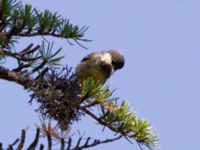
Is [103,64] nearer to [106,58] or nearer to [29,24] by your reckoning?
[106,58]

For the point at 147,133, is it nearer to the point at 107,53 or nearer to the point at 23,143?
the point at 23,143

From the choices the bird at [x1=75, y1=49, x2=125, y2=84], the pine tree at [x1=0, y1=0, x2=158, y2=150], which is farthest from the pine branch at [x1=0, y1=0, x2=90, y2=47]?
the bird at [x1=75, y1=49, x2=125, y2=84]

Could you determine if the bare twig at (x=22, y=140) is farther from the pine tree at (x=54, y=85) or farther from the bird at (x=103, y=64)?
the bird at (x=103, y=64)

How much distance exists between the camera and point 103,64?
10.1 ft

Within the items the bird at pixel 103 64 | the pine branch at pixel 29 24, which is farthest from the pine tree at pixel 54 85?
the bird at pixel 103 64

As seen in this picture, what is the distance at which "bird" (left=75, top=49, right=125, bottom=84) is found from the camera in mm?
2946

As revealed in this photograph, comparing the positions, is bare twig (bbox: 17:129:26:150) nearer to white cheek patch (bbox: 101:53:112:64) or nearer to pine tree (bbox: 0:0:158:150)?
pine tree (bbox: 0:0:158:150)

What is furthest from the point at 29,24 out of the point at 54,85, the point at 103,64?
the point at 103,64

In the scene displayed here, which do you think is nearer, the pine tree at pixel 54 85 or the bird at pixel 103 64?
the pine tree at pixel 54 85

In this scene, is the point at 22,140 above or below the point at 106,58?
below

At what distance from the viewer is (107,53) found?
3074mm

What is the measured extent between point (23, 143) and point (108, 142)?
33 centimetres

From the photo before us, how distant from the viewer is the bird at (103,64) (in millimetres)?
2946

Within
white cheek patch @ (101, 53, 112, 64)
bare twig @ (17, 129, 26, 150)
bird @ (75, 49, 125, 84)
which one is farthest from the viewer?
white cheek patch @ (101, 53, 112, 64)
